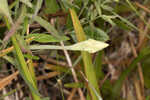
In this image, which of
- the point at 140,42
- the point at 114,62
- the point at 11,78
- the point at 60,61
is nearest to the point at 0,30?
the point at 11,78

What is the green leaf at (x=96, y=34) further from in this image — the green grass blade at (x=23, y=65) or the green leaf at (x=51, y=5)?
the green grass blade at (x=23, y=65)

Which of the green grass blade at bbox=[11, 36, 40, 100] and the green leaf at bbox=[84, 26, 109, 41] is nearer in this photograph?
the green grass blade at bbox=[11, 36, 40, 100]

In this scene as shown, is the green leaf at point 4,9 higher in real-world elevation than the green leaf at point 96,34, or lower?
higher

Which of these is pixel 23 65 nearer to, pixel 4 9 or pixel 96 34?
pixel 4 9

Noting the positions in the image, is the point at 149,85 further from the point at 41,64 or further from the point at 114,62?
the point at 41,64

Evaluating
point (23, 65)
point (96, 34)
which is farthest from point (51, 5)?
point (23, 65)

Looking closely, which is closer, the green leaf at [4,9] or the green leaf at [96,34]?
the green leaf at [4,9]

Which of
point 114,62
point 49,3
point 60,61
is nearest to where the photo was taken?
point 49,3

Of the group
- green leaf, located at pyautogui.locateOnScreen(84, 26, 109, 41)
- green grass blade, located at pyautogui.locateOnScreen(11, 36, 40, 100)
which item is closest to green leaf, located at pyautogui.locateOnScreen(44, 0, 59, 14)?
green leaf, located at pyautogui.locateOnScreen(84, 26, 109, 41)

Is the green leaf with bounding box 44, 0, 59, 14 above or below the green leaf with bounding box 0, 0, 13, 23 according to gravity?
below

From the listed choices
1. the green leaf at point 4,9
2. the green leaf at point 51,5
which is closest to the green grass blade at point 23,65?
the green leaf at point 4,9

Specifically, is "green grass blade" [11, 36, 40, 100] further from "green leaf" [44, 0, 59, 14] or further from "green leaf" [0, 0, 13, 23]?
"green leaf" [44, 0, 59, 14]
